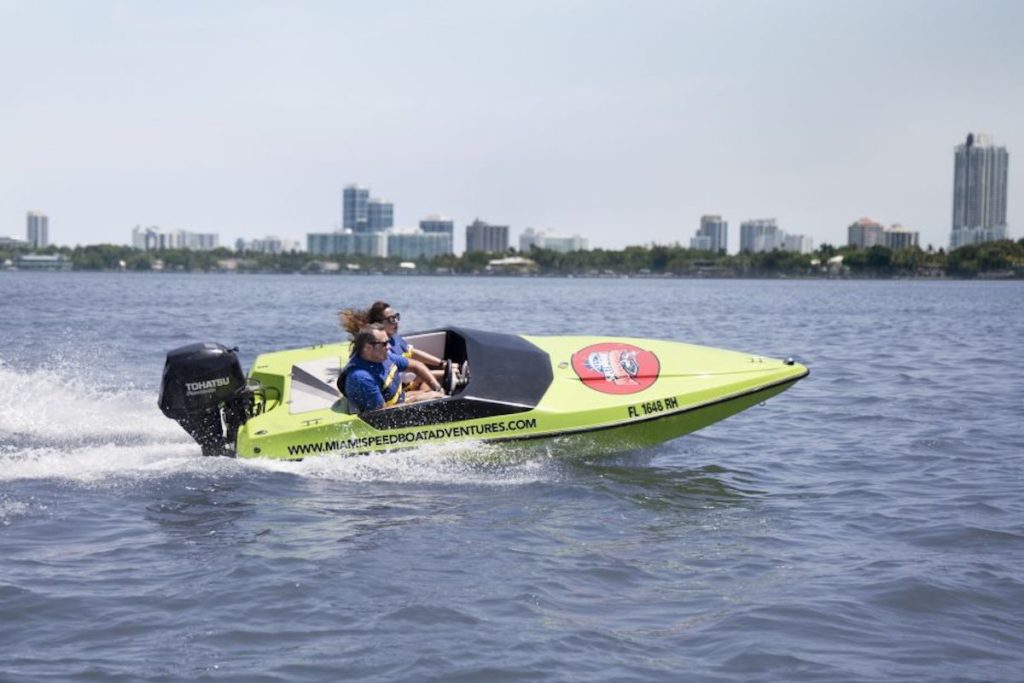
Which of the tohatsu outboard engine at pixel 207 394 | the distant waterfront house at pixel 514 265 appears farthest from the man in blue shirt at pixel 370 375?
the distant waterfront house at pixel 514 265

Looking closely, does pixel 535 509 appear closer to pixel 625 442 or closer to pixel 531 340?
pixel 625 442

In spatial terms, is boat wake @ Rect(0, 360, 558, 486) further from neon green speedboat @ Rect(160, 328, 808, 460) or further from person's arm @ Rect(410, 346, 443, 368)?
person's arm @ Rect(410, 346, 443, 368)

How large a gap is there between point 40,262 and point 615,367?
18946cm

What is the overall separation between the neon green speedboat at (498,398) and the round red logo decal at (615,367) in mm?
12

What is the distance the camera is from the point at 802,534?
9.28 meters

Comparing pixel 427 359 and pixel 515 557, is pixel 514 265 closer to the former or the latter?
pixel 427 359

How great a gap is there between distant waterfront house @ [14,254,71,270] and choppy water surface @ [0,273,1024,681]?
605 ft

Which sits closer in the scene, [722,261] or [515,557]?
[515,557]

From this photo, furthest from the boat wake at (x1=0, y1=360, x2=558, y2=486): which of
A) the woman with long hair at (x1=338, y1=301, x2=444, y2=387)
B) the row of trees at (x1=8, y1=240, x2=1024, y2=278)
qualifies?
the row of trees at (x1=8, y1=240, x2=1024, y2=278)

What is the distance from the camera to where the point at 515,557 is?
8453mm

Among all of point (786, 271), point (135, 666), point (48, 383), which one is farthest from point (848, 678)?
point (786, 271)

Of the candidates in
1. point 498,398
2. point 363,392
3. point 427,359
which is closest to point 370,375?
point 363,392

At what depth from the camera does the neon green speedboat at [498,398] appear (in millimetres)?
11164

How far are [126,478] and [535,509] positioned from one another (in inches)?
145
